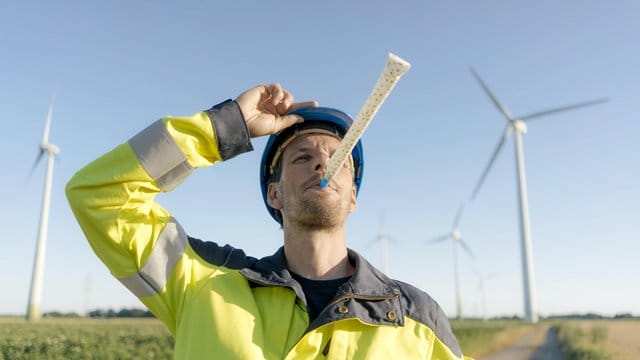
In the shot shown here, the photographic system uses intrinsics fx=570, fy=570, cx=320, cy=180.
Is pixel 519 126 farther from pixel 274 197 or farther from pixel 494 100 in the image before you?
pixel 274 197

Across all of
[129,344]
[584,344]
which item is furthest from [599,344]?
[129,344]

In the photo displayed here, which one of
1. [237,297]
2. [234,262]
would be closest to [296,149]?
[234,262]

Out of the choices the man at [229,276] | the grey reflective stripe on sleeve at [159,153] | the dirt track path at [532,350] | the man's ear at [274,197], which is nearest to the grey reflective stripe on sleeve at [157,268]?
the man at [229,276]

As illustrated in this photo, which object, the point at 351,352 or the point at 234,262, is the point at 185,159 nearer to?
the point at 234,262

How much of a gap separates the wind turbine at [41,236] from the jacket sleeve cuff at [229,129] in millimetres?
43969

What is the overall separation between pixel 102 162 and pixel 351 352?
1841 mm

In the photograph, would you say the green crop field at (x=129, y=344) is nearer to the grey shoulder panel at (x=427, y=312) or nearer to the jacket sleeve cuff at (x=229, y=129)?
the jacket sleeve cuff at (x=229, y=129)

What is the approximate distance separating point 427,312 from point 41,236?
49968 mm

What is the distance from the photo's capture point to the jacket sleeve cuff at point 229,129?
3.60 metres

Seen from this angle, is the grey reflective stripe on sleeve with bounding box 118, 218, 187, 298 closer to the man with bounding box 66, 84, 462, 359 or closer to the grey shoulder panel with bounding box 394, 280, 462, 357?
the man with bounding box 66, 84, 462, 359

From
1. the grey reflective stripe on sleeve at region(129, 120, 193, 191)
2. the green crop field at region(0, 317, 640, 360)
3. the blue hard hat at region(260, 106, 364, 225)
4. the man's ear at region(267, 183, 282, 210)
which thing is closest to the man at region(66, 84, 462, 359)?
the grey reflective stripe on sleeve at region(129, 120, 193, 191)

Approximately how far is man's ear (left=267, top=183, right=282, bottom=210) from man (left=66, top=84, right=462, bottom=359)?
1.46 ft

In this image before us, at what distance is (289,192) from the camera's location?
4023 millimetres

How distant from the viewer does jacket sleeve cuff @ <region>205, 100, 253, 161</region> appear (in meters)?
3.60
